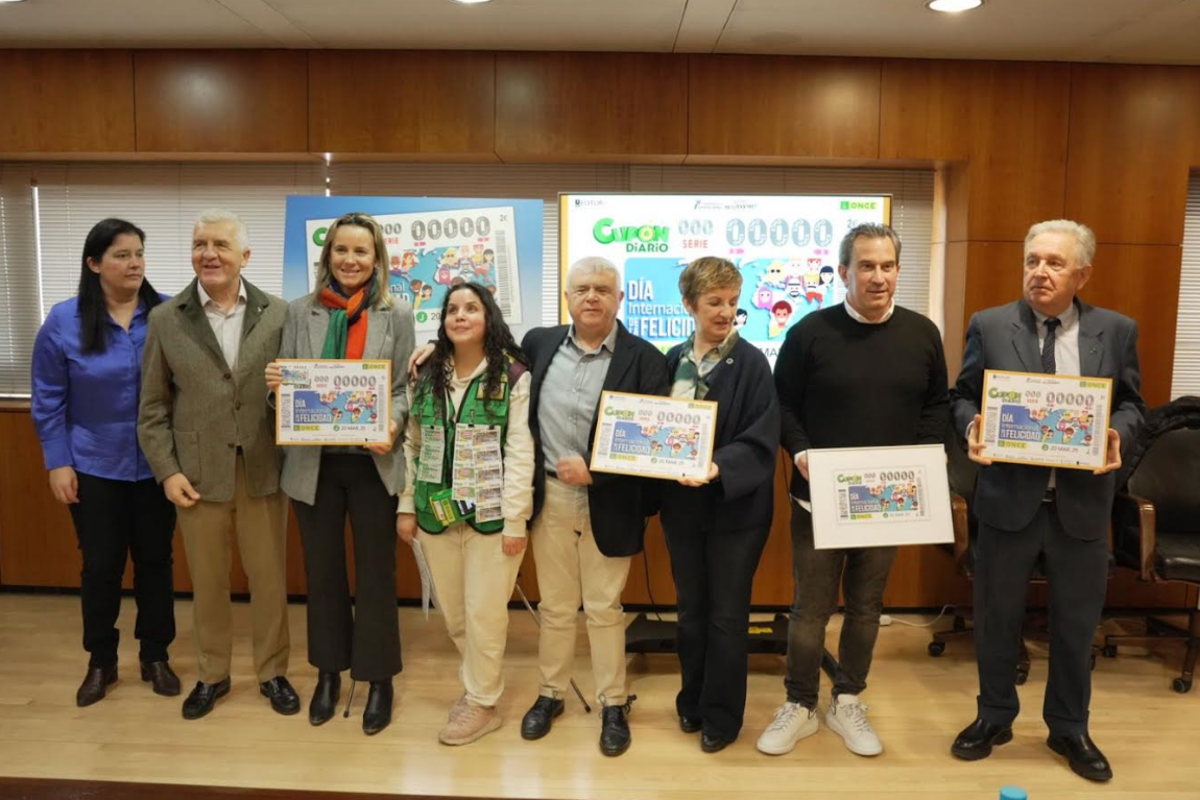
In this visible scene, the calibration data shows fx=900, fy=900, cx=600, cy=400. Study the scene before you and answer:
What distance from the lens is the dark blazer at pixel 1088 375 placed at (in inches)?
100

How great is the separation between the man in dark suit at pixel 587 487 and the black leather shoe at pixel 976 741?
3.35 ft

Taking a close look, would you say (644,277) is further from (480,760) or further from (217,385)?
(480,760)

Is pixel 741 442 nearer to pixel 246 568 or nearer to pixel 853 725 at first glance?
pixel 853 725

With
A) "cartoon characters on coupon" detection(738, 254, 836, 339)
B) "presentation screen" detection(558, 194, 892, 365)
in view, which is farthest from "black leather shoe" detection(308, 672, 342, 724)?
"cartoon characters on coupon" detection(738, 254, 836, 339)

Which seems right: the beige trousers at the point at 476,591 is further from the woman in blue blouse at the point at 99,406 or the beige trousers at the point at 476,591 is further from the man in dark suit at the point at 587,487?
the woman in blue blouse at the point at 99,406

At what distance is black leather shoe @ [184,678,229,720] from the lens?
116 inches

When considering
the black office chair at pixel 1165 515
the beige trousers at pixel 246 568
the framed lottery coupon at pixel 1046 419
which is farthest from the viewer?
the black office chair at pixel 1165 515

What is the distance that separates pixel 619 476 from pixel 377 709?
114 cm

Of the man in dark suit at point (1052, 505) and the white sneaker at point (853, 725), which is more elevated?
the man in dark suit at point (1052, 505)

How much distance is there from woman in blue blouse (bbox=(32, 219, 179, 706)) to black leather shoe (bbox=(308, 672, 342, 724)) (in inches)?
31.7

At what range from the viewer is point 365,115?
3.90 meters

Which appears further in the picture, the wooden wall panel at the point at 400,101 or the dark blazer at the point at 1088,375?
the wooden wall panel at the point at 400,101

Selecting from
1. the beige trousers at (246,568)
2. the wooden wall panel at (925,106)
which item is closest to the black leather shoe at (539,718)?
the beige trousers at (246,568)

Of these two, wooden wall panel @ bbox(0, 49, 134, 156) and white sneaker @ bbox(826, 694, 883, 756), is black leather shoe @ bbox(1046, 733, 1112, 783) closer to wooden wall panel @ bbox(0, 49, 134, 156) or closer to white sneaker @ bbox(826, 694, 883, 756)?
white sneaker @ bbox(826, 694, 883, 756)
